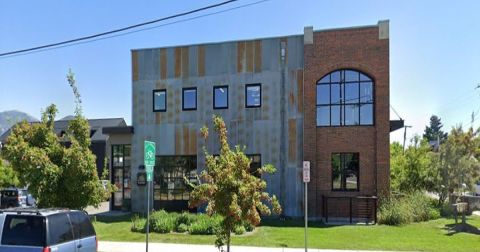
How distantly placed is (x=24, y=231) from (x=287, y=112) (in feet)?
49.0

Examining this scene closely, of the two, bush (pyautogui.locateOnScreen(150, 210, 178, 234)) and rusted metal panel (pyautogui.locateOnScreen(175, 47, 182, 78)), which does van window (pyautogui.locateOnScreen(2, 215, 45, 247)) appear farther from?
rusted metal panel (pyautogui.locateOnScreen(175, 47, 182, 78))

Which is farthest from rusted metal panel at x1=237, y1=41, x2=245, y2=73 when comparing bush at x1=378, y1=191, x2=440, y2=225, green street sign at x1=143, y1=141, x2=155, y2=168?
green street sign at x1=143, y1=141, x2=155, y2=168

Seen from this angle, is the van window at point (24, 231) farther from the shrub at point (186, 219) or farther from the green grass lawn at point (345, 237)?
the shrub at point (186, 219)

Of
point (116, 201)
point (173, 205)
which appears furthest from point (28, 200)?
point (173, 205)

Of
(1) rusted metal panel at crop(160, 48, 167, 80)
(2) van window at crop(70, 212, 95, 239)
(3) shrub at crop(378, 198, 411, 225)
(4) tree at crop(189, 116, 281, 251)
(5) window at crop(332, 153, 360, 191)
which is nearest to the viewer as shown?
(2) van window at crop(70, 212, 95, 239)

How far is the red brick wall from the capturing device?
2102cm

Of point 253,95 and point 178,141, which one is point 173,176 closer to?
point 178,141

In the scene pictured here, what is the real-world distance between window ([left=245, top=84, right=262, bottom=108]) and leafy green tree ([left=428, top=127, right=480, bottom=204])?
34.3ft

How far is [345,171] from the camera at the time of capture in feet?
70.3

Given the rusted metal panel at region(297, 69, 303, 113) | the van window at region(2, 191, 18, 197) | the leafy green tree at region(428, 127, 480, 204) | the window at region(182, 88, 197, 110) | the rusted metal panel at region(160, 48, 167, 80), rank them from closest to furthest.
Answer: the rusted metal panel at region(297, 69, 303, 113) < the window at region(182, 88, 197, 110) < the rusted metal panel at region(160, 48, 167, 80) < the leafy green tree at region(428, 127, 480, 204) < the van window at region(2, 191, 18, 197)

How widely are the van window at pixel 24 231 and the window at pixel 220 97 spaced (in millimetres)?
14763

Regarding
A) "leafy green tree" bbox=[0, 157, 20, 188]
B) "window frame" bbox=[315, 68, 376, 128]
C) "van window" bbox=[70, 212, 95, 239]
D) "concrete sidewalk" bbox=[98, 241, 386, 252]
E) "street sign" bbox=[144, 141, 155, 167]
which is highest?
"window frame" bbox=[315, 68, 376, 128]

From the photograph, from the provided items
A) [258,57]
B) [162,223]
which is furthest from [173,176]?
[258,57]

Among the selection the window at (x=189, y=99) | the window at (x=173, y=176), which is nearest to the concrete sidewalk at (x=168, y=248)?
the window at (x=173, y=176)
